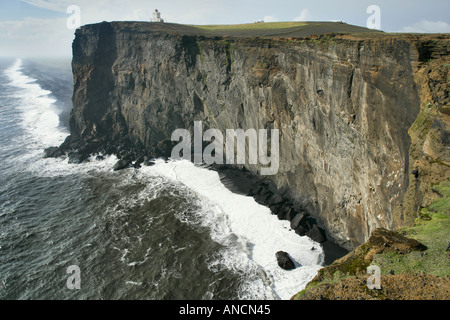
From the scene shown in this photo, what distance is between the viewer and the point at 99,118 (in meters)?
54.9

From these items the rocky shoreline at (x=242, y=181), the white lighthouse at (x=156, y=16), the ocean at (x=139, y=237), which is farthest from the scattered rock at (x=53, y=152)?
the white lighthouse at (x=156, y=16)

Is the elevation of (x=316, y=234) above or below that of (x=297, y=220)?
below

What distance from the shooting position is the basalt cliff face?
19.0 metres

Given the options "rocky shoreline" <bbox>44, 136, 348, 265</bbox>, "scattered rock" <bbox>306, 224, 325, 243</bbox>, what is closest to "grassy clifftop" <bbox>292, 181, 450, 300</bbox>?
"rocky shoreline" <bbox>44, 136, 348, 265</bbox>

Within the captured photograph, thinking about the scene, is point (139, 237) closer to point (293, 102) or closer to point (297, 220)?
point (297, 220)

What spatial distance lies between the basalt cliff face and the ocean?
551cm

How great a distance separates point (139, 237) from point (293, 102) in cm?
1973

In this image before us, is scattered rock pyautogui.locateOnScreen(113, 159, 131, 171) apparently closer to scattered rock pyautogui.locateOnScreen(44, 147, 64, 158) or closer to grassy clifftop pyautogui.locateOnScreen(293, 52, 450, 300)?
scattered rock pyautogui.locateOnScreen(44, 147, 64, 158)

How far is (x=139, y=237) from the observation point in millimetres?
28109

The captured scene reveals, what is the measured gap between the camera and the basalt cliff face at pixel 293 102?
19.0 m

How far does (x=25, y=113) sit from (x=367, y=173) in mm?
74503

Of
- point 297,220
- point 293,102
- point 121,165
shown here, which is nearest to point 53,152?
point 121,165

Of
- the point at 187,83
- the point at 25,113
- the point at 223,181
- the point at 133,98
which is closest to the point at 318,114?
the point at 223,181

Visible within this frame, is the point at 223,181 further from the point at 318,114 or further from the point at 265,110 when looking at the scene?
the point at 318,114
